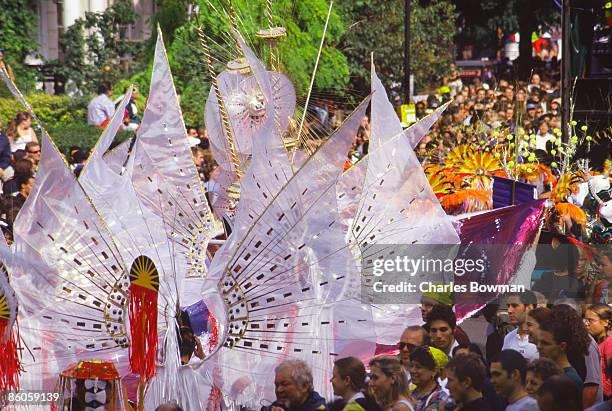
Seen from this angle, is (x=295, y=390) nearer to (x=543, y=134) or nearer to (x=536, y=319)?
(x=536, y=319)

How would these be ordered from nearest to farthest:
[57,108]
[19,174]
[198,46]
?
[19,174]
[198,46]
[57,108]

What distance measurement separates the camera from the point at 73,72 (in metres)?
21.1

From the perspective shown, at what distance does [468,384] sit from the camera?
5.45 meters

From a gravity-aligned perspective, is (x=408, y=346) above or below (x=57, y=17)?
below

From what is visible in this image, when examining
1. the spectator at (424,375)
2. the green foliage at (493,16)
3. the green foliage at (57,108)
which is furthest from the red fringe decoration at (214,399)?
the green foliage at (493,16)

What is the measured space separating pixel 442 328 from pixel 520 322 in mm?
418

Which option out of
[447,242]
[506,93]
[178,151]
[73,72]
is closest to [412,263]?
[447,242]

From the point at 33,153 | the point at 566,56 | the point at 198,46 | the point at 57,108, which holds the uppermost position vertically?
the point at 198,46

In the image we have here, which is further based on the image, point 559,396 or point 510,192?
point 510,192

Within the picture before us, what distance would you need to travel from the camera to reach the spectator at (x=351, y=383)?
218 inches

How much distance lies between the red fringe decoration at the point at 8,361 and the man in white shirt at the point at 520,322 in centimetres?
230

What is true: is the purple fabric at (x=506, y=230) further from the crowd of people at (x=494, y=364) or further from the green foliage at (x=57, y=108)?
the green foliage at (x=57, y=108)

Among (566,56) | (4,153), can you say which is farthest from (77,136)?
(566,56)

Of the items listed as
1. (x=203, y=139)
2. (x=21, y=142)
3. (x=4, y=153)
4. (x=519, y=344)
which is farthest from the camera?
(x=203, y=139)
